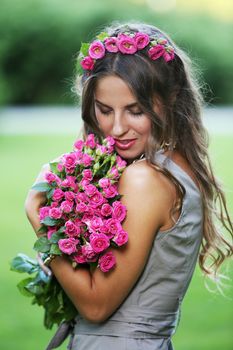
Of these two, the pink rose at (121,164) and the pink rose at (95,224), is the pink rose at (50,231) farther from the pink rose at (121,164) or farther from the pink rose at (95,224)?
the pink rose at (121,164)

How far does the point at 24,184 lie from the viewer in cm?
1166

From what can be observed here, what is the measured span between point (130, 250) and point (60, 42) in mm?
18161

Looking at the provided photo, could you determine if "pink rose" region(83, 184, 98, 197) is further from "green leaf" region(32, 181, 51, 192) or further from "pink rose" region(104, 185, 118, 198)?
"green leaf" region(32, 181, 51, 192)

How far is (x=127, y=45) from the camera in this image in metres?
2.74

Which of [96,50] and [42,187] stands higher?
[96,50]

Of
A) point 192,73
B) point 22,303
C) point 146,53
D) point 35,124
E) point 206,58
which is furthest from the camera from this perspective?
point 206,58

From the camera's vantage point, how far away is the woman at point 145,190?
256cm

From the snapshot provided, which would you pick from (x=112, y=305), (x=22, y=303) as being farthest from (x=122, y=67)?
(x=22, y=303)

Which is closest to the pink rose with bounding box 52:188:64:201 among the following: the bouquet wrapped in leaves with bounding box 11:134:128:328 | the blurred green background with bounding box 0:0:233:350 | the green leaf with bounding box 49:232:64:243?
the bouquet wrapped in leaves with bounding box 11:134:128:328

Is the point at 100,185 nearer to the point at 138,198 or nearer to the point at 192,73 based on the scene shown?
the point at 138,198

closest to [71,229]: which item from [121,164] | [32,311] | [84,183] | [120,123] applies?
[84,183]

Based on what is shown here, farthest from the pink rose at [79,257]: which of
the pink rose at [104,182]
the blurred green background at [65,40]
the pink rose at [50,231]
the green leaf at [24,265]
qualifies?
the blurred green background at [65,40]

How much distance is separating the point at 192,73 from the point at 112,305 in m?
0.87

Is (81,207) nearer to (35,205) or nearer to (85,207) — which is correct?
(85,207)
